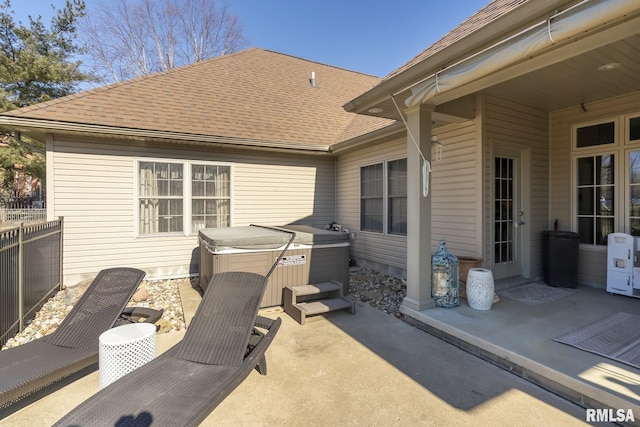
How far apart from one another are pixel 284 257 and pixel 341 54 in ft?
44.7

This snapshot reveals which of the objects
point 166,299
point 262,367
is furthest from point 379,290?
point 166,299

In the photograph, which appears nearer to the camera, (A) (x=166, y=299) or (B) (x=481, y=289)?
(B) (x=481, y=289)

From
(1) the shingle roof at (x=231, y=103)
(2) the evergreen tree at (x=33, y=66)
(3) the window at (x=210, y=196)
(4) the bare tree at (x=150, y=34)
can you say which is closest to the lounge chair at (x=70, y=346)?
(3) the window at (x=210, y=196)

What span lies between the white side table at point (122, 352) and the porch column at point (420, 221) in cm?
286

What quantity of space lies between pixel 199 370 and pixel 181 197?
4.58m

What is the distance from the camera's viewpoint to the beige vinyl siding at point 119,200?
18.0 feet

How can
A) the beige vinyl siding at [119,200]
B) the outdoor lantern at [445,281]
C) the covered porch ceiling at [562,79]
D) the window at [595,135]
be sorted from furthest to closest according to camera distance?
the beige vinyl siding at [119,200] → the window at [595,135] → the outdoor lantern at [445,281] → the covered porch ceiling at [562,79]

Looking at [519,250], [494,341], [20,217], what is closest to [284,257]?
[494,341]

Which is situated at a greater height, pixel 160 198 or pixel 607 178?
pixel 607 178

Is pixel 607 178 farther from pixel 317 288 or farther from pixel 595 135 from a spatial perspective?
pixel 317 288

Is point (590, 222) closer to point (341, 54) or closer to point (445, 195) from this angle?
point (445, 195)

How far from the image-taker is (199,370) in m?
2.33

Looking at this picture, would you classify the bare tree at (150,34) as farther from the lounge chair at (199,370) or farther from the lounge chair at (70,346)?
the lounge chair at (199,370)

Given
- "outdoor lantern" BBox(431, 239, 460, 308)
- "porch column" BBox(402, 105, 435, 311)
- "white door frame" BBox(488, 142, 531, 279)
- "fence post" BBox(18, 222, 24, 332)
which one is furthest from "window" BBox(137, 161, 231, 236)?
"white door frame" BBox(488, 142, 531, 279)
